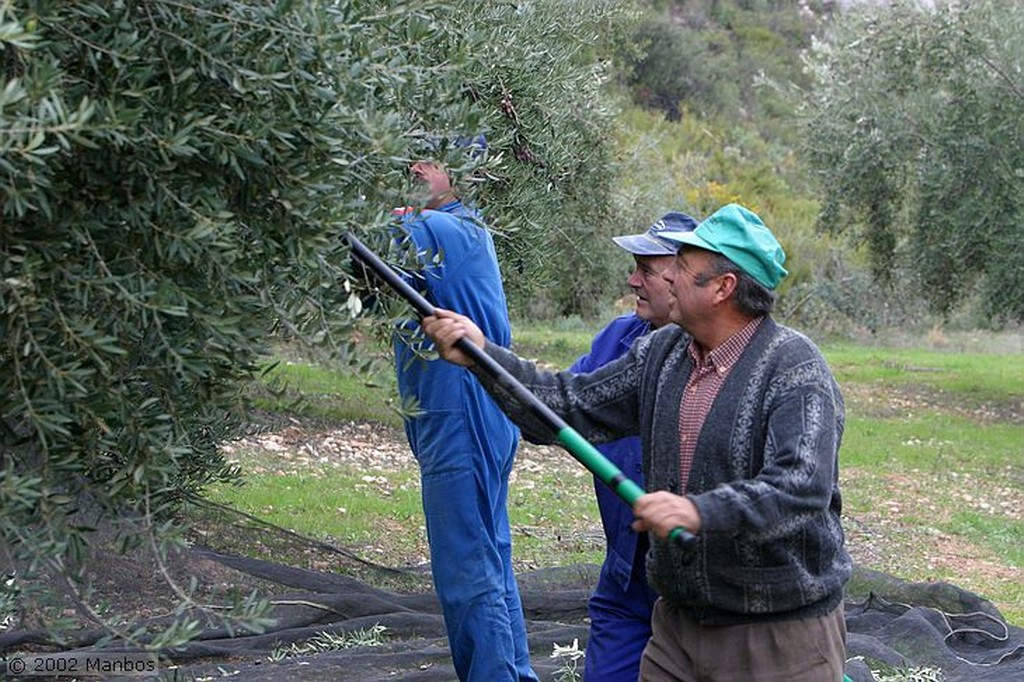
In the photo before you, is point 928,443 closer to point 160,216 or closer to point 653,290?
point 653,290

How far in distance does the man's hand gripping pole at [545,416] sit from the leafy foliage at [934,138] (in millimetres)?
13739

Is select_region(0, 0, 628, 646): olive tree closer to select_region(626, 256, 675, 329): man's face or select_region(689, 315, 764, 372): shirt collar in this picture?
select_region(689, 315, 764, 372): shirt collar

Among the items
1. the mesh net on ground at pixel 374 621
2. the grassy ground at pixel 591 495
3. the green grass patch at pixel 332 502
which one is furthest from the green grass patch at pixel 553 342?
the mesh net on ground at pixel 374 621

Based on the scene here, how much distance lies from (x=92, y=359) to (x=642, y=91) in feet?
138

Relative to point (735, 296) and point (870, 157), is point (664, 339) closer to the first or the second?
point (735, 296)

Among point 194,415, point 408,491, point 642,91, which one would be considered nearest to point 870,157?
point 408,491

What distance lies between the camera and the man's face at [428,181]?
3.58 metres

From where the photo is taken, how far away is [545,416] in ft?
11.8

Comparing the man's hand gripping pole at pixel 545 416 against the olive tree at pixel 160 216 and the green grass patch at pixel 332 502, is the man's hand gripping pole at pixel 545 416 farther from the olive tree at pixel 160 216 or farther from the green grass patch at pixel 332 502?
the green grass patch at pixel 332 502

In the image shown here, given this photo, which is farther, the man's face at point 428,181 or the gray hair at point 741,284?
the gray hair at point 741,284

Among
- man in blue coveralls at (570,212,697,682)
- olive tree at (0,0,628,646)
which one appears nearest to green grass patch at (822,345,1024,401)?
man in blue coveralls at (570,212,697,682)

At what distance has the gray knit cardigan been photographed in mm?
3406

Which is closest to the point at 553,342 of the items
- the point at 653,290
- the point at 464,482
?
the point at 464,482

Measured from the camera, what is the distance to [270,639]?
6594 mm
